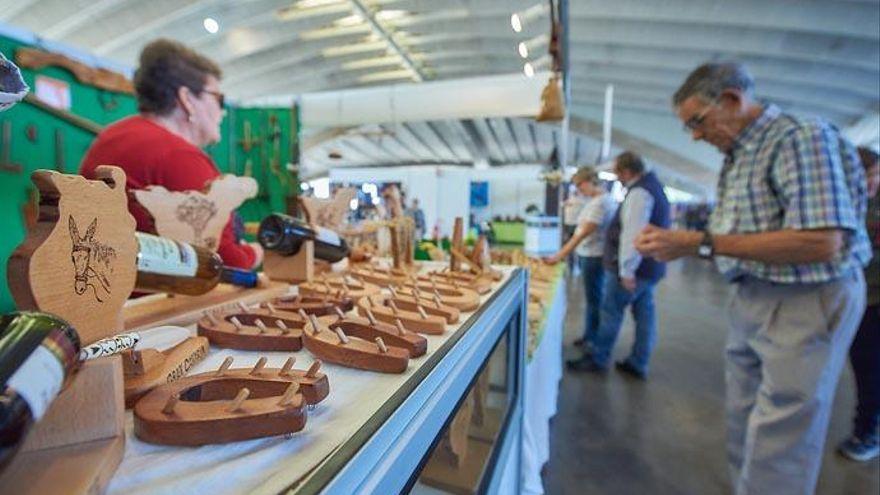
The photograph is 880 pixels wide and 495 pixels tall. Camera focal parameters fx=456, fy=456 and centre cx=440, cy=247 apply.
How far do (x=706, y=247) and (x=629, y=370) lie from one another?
6.86 feet

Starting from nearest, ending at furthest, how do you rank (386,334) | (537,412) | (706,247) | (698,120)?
1. (386,334)
2. (706,247)
3. (698,120)
4. (537,412)

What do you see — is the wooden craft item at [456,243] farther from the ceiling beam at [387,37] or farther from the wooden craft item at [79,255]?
the ceiling beam at [387,37]

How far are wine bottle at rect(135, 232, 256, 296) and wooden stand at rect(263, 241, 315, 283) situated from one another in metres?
A: 0.27

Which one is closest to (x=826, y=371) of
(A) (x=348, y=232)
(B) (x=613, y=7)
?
(A) (x=348, y=232)

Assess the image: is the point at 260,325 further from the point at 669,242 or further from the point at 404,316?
the point at 669,242

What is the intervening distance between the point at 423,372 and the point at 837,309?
1.27m

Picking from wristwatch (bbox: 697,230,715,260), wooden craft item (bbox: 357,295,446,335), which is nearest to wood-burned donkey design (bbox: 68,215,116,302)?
wooden craft item (bbox: 357,295,446,335)

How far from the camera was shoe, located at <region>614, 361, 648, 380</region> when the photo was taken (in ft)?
10.1

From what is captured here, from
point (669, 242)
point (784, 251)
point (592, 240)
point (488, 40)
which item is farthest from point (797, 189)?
point (488, 40)

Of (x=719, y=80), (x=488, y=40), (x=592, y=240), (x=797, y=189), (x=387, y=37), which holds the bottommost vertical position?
(x=592, y=240)

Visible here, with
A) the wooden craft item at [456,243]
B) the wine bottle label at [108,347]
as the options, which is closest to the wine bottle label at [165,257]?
the wine bottle label at [108,347]

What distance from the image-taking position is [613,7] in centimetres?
469

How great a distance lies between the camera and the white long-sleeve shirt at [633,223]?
252cm

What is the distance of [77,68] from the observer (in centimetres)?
216
